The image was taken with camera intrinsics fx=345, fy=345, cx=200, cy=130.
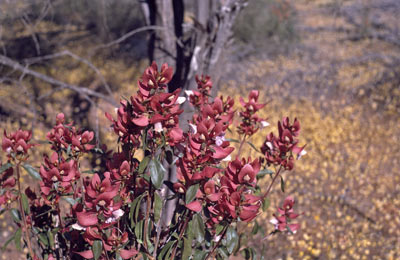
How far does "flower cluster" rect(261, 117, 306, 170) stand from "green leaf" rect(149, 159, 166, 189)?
70 cm

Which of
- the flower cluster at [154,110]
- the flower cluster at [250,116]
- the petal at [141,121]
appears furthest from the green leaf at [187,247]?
the flower cluster at [250,116]

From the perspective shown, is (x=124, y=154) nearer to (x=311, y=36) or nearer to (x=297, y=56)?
(x=297, y=56)

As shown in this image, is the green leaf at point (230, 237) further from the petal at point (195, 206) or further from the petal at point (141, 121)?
the petal at point (141, 121)

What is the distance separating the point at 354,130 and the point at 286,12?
5176 millimetres

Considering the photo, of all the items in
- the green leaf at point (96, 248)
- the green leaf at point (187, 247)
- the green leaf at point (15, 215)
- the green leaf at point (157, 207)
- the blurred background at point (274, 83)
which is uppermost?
the green leaf at point (157, 207)

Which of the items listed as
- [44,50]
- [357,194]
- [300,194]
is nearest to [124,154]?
[300,194]

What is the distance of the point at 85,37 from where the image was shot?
371 inches

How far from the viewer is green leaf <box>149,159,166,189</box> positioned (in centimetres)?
116

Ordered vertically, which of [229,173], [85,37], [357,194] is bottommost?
[357,194]

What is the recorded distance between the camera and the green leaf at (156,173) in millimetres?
1157

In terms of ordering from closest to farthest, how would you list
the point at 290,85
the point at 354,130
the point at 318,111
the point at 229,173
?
the point at 229,173, the point at 354,130, the point at 318,111, the point at 290,85

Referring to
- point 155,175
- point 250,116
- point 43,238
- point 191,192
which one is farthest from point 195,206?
point 43,238

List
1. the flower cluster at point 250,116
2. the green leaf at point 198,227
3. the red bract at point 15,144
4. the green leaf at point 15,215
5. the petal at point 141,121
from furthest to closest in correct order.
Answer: the flower cluster at point 250,116, the green leaf at point 15,215, the red bract at point 15,144, the green leaf at point 198,227, the petal at point 141,121

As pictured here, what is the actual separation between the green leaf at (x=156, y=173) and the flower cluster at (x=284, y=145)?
0.70 m
